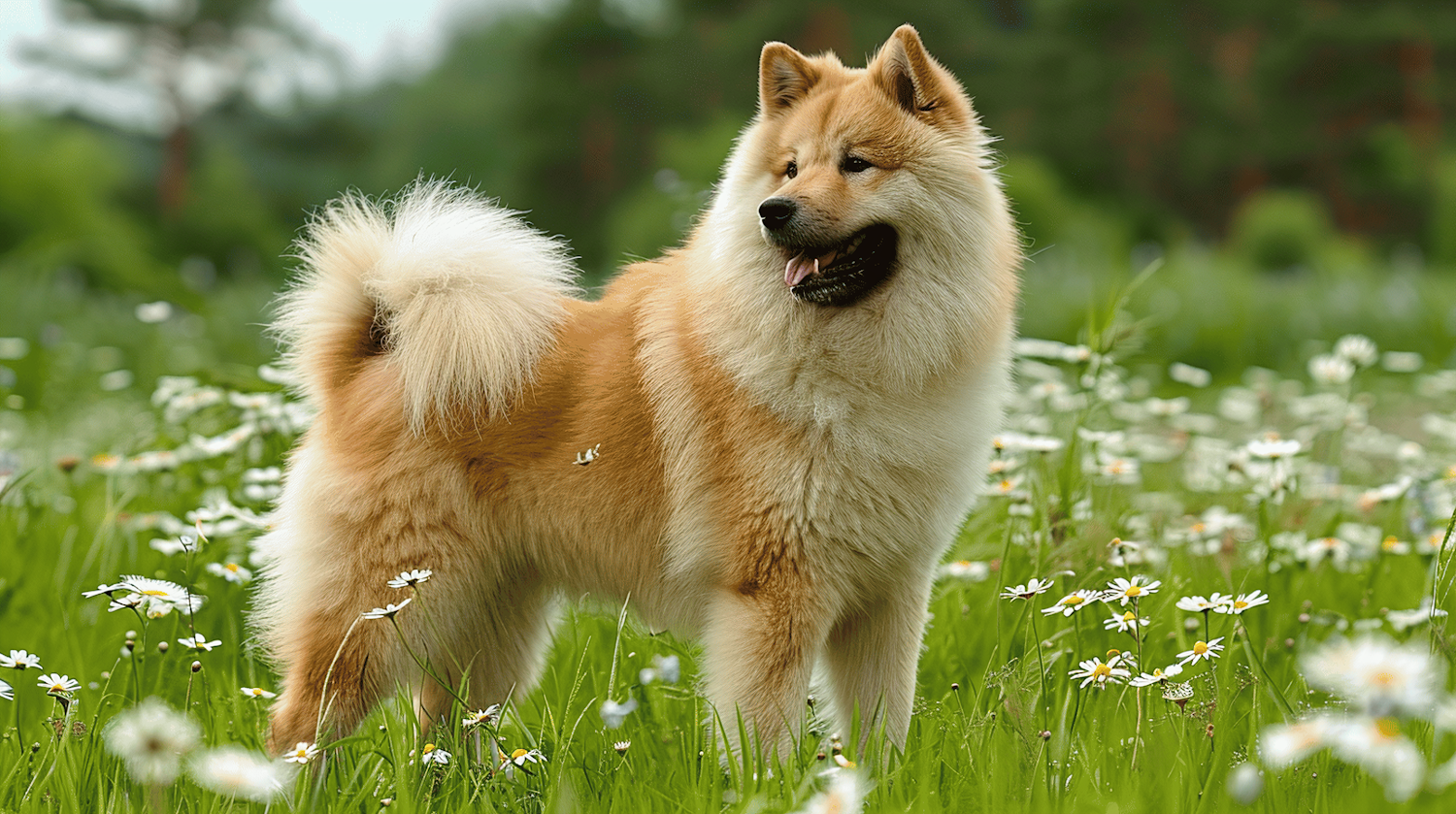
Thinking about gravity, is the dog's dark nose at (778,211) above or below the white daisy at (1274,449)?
above

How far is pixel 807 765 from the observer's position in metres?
2.34

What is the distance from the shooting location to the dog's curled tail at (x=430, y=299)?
111 inches

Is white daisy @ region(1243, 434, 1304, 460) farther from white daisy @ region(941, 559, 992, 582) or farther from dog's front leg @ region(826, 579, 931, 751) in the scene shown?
dog's front leg @ region(826, 579, 931, 751)

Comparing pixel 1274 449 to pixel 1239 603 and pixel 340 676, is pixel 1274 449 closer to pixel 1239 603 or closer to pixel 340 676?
pixel 1239 603

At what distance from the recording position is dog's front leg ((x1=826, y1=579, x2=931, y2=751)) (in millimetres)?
2816

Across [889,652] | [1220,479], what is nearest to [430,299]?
[889,652]

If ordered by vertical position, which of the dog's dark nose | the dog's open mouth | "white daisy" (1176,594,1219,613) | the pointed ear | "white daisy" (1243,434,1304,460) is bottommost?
"white daisy" (1176,594,1219,613)

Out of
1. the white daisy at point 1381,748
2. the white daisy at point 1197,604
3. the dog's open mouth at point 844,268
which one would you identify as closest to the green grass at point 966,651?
the white daisy at point 1197,604

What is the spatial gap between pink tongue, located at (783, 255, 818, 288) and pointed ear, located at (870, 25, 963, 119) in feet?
1.57

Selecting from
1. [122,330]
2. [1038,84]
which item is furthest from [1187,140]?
[122,330]

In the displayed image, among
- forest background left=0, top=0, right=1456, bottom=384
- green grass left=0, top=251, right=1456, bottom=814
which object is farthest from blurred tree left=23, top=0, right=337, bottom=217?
green grass left=0, top=251, right=1456, bottom=814

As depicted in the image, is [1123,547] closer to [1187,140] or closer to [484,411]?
[484,411]

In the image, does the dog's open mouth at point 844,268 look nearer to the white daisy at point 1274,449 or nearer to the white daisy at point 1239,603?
the white daisy at point 1239,603

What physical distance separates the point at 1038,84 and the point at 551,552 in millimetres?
20441
